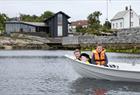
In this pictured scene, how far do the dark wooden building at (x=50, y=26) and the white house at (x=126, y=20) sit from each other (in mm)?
16477

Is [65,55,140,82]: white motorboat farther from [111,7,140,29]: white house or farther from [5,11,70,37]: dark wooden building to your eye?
[111,7,140,29]: white house

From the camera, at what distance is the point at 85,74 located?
27.9 metres

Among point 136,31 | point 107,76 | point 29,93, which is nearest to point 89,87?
point 107,76

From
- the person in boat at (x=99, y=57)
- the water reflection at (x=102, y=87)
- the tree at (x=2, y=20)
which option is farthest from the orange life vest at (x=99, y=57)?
the tree at (x=2, y=20)

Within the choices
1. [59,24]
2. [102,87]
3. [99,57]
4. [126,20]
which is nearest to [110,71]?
[102,87]

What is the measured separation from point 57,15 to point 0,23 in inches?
1235

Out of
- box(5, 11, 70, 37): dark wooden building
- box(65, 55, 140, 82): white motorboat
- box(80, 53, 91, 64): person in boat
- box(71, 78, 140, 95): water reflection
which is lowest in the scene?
box(71, 78, 140, 95): water reflection

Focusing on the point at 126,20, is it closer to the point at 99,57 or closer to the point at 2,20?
the point at 2,20

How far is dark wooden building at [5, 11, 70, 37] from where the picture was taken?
367 ft

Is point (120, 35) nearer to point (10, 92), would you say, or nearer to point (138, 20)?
point (138, 20)

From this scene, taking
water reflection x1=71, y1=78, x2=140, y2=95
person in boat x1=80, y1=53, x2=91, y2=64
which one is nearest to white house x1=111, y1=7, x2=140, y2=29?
person in boat x1=80, y1=53, x2=91, y2=64

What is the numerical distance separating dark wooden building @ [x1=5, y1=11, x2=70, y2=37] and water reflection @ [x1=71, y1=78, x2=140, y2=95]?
84.0 m

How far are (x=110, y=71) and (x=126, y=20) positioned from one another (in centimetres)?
9511

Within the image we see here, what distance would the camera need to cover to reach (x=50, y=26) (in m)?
113
